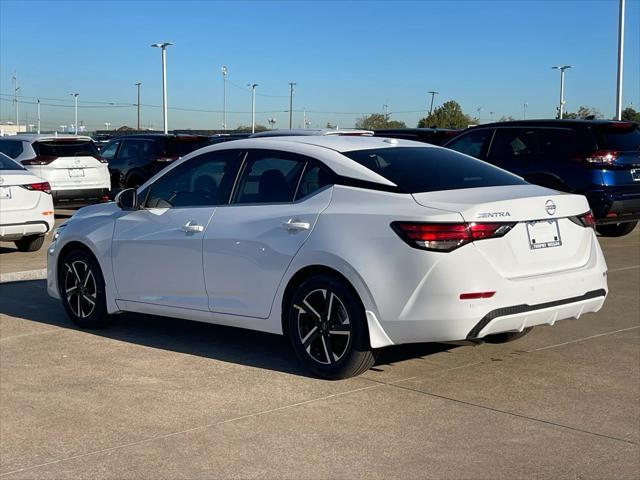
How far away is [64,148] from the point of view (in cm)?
1792

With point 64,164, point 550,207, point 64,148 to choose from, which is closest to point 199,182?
point 550,207

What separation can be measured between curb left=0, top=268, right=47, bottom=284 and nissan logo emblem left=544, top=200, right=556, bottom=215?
252 inches

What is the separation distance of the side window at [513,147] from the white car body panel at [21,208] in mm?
6365

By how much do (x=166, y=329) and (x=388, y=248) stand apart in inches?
113

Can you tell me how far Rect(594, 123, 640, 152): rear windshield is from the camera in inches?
500

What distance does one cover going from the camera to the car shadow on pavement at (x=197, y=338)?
6.87 m

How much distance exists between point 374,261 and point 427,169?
0.94 meters

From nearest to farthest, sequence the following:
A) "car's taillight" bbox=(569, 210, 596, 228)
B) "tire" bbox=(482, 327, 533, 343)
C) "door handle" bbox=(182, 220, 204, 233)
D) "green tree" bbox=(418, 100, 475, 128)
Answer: "car's taillight" bbox=(569, 210, 596, 228) → "door handle" bbox=(182, 220, 204, 233) → "tire" bbox=(482, 327, 533, 343) → "green tree" bbox=(418, 100, 475, 128)

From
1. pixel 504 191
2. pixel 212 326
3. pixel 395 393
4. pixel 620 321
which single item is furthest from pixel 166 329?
pixel 620 321

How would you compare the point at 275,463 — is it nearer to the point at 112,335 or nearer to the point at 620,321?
the point at 112,335

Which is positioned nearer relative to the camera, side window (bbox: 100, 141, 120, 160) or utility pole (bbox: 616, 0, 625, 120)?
side window (bbox: 100, 141, 120, 160)

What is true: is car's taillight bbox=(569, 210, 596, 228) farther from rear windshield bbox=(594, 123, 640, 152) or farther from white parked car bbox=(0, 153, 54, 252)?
white parked car bbox=(0, 153, 54, 252)

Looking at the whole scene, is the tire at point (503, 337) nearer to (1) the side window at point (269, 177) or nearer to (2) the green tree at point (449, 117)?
(1) the side window at point (269, 177)

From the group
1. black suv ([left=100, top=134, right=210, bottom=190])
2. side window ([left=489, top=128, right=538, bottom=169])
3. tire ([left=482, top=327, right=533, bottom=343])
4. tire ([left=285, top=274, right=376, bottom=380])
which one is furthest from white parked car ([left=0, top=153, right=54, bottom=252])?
black suv ([left=100, top=134, right=210, bottom=190])
